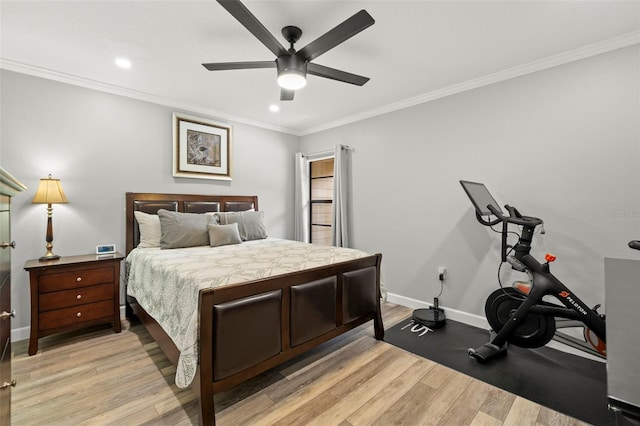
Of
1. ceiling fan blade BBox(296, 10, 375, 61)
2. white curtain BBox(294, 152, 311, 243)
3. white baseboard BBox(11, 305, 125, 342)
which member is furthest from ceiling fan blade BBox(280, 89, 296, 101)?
white baseboard BBox(11, 305, 125, 342)

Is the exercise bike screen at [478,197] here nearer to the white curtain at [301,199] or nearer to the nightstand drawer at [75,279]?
the white curtain at [301,199]

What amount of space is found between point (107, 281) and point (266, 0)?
2.91 meters

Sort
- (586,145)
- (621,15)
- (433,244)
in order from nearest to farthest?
(621,15), (586,145), (433,244)

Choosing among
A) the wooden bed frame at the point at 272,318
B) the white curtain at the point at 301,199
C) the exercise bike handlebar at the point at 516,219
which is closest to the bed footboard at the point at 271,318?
the wooden bed frame at the point at 272,318

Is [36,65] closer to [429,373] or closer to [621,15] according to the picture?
[429,373]

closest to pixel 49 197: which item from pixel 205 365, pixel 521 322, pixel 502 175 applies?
pixel 205 365

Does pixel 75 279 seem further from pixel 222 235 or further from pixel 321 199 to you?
pixel 321 199

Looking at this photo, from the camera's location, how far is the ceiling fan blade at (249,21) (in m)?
1.52

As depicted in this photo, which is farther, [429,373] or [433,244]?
[433,244]

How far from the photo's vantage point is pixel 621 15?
203 cm

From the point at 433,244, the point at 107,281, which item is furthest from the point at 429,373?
the point at 107,281

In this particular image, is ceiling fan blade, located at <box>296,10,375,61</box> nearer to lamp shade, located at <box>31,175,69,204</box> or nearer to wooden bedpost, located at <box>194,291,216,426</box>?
wooden bedpost, located at <box>194,291,216,426</box>

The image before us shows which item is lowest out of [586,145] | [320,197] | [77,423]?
[77,423]

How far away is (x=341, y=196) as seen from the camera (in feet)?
13.9
